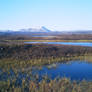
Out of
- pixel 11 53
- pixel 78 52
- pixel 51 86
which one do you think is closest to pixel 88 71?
pixel 51 86

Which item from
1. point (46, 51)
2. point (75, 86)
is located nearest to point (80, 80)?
point (75, 86)

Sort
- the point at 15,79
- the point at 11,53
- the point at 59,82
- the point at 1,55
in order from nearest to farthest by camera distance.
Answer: the point at 59,82, the point at 15,79, the point at 1,55, the point at 11,53

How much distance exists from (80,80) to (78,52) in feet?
27.8

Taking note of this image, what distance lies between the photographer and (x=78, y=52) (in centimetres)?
1595

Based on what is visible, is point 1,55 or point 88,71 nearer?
point 88,71

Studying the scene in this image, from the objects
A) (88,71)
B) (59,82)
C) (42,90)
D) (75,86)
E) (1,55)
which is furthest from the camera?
(1,55)

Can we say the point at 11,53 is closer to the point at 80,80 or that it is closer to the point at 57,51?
the point at 57,51

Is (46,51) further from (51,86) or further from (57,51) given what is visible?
(51,86)

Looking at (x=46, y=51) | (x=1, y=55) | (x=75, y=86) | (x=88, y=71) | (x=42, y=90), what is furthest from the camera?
(x=46, y=51)

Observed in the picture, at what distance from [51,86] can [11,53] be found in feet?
28.4

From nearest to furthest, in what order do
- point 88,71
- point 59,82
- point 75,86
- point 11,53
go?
point 75,86
point 59,82
point 88,71
point 11,53

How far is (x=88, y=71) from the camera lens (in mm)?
9633

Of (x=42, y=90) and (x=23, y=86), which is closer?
(x=42, y=90)

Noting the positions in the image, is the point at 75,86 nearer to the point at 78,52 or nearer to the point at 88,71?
the point at 88,71
